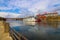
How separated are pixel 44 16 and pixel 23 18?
0.37 metres

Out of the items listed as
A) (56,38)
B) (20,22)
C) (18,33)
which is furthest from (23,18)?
(56,38)

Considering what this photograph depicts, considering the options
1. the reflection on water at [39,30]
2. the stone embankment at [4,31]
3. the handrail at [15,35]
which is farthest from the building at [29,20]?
the stone embankment at [4,31]

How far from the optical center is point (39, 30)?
96.7 inches

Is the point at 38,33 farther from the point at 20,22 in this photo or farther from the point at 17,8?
the point at 17,8

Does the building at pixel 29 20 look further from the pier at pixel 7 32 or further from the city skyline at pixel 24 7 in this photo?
the pier at pixel 7 32

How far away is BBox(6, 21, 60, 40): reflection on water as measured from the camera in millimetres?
2373

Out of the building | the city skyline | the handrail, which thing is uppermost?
the city skyline

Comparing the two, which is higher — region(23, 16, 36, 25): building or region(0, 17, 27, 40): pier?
region(23, 16, 36, 25): building

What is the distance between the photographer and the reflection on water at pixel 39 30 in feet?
7.79

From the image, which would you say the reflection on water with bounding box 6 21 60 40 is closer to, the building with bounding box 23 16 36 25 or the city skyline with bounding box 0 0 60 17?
the building with bounding box 23 16 36 25

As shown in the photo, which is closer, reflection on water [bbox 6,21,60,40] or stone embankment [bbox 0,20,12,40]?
reflection on water [bbox 6,21,60,40]

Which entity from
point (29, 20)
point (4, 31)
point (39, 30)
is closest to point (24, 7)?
point (29, 20)

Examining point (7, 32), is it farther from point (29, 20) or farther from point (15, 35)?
point (29, 20)

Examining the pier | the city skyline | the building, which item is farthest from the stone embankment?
the building
